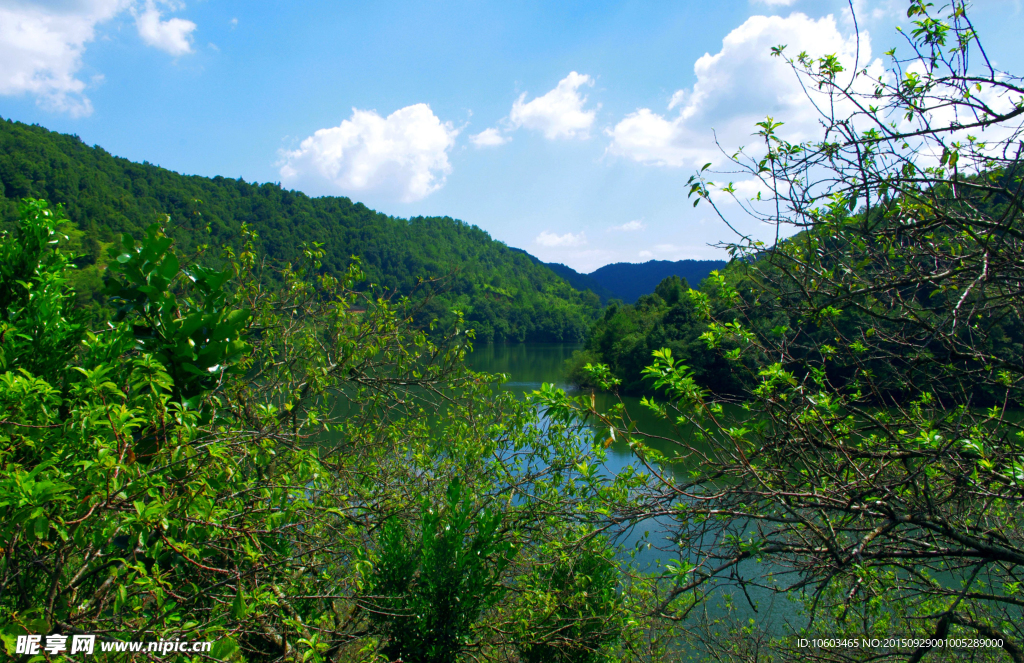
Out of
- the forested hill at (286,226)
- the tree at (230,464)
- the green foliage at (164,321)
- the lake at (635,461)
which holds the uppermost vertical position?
the forested hill at (286,226)

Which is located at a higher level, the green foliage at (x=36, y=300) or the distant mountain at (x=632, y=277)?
the distant mountain at (x=632, y=277)

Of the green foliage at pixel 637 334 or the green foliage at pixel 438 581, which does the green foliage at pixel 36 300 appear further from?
the green foliage at pixel 637 334

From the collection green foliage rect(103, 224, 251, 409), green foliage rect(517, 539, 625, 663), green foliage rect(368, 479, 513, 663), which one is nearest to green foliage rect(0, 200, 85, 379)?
green foliage rect(103, 224, 251, 409)

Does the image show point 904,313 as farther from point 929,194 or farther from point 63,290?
point 63,290

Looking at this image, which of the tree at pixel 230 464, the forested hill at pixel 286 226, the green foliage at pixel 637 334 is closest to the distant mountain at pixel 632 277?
the forested hill at pixel 286 226

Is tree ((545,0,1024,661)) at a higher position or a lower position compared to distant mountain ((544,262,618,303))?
lower

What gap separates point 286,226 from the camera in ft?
94.1

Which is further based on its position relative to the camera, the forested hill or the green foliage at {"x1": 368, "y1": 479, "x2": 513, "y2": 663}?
the forested hill

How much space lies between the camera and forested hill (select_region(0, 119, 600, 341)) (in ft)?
38.1

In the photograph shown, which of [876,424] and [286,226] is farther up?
[286,226]

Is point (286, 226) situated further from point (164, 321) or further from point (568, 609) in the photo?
point (164, 321)

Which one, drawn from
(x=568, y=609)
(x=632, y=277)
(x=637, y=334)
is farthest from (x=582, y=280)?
(x=568, y=609)

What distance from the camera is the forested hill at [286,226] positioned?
1160cm

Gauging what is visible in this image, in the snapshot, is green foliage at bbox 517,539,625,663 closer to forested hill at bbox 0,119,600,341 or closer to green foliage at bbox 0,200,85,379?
forested hill at bbox 0,119,600,341
